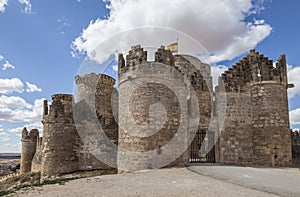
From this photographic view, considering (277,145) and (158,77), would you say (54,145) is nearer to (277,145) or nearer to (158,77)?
(158,77)

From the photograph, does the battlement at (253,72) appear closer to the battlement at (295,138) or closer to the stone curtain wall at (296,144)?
the stone curtain wall at (296,144)

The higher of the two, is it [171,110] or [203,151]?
[171,110]

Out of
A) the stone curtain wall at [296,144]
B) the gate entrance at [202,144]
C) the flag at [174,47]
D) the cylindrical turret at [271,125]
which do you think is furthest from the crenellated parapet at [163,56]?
the stone curtain wall at [296,144]

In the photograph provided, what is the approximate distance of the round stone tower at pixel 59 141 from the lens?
1588cm

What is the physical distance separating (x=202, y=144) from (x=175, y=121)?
4.88 m

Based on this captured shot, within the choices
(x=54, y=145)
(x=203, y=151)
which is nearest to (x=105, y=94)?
(x=54, y=145)

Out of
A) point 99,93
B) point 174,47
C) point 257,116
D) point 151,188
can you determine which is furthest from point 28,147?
point 257,116

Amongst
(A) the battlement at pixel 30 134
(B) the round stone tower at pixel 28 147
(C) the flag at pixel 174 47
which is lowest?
(B) the round stone tower at pixel 28 147

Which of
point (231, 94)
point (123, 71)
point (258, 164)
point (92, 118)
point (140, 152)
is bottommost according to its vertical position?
point (258, 164)

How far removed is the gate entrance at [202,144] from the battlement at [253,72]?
3299 mm

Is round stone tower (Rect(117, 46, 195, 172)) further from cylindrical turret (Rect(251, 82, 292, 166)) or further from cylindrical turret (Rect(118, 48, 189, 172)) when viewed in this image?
cylindrical turret (Rect(251, 82, 292, 166))

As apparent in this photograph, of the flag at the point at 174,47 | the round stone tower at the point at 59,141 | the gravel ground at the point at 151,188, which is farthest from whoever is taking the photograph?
the flag at the point at 174,47

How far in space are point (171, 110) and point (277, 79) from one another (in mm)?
7238

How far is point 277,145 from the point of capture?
13.7 metres
